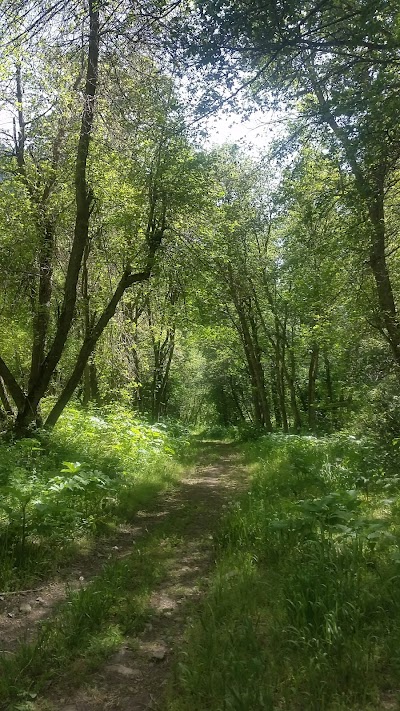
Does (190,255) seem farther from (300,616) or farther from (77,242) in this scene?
(300,616)

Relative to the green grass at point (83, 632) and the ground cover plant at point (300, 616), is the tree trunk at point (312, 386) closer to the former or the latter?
the ground cover plant at point (300, 616)

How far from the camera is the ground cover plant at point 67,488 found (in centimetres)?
521

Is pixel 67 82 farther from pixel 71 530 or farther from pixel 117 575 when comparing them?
pixel 117 575

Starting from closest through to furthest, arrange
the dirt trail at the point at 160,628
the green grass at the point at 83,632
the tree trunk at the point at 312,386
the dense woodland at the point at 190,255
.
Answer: the dirt trail at the point at 160,628 < the green grass at the point at 83,632 < the dense woodland at the point at 190,255 < the tree trunk at the point at 312,386

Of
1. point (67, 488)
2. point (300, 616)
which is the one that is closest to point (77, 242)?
point (67, 488)

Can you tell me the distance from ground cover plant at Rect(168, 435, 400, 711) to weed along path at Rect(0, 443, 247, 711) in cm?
23

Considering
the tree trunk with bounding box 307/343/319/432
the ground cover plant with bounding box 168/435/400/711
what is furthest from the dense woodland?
the tree trunk with bounding box 307/343/319/432

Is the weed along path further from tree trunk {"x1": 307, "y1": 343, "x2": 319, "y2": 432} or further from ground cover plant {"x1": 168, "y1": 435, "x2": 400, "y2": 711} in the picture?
tree trunk {"x1": 307, "y1": 343, "x2": 319, "y2": 432}

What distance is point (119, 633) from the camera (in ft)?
12.4

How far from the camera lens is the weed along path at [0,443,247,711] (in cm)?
307

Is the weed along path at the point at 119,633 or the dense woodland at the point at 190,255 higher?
the dense woodland at the point at 190,255

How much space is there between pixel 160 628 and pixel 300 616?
3.91ft

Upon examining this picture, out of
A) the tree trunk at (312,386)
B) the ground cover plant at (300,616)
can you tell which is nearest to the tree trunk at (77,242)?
the ground cover plant at (300,616)

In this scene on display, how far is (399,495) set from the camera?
638 cm
